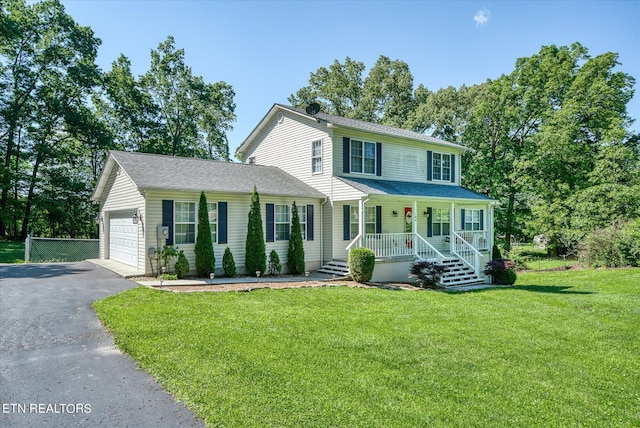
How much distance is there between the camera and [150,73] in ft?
105

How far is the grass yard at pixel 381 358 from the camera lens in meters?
4.04

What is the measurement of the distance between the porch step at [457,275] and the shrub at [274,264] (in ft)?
20.0

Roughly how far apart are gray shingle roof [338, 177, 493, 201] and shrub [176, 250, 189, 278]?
6597 mm

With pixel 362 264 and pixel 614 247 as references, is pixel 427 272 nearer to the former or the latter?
pixel 362 264

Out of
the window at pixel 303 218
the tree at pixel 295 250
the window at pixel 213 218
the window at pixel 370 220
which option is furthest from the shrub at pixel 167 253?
the window at pixel 370 220

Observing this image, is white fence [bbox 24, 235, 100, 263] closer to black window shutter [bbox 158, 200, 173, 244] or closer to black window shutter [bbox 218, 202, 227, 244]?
black window shutter [bbox 158, 200, 173, 244]

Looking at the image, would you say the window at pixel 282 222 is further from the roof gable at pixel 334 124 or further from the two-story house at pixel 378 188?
the roof gable at pixel 334 124

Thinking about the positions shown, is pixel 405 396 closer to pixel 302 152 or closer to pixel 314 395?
pixel 314 395

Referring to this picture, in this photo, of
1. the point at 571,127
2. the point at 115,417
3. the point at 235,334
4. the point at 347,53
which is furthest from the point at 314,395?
the point at 347,53

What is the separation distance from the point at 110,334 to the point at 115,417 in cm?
299

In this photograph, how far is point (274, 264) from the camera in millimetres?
14016

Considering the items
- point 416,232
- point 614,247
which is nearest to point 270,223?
point 416,232

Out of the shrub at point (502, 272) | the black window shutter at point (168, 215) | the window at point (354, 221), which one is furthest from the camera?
the window at point (354, 221)

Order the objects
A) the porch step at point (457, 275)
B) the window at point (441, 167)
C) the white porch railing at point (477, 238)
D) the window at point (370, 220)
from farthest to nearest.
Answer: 1. the window at point (441, 167)
2. the white porch railing at point (477, 238)
3. the window at point (370, 220)
4. the porch step at point (457, 275)
